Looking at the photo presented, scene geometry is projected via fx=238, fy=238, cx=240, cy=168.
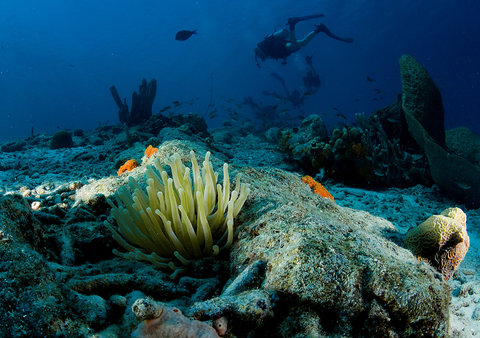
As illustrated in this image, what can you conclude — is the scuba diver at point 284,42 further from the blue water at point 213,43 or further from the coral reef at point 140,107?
the blue water at point 213,43

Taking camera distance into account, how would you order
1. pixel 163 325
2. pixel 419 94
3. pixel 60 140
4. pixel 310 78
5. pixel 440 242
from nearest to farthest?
pixel 163 325 → pixel 440 242 → pixel 419 94 → pixel 60 140 → pixel 310 78

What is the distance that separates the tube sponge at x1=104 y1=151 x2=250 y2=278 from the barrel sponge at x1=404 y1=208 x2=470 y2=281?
5.23 feet

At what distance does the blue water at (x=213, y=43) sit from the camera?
157ft

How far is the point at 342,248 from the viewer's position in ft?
4.09

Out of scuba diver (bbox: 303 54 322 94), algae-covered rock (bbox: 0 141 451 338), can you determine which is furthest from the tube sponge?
scuba diver (bbox: 303 54 322 94)

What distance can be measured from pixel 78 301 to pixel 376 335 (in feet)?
4.02

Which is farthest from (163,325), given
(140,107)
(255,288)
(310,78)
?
(310,78)

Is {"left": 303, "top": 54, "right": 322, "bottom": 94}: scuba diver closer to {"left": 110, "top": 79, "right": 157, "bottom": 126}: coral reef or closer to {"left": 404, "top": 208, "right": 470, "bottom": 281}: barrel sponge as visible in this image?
{"left": 110, "top": 79, "right": 157, "bottom": 126}: coral reef

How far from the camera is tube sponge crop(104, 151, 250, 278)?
150 centimetres

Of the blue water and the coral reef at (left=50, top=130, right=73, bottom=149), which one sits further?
the blue water

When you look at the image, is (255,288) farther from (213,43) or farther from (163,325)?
(213,43)

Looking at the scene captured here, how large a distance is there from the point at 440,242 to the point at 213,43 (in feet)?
235

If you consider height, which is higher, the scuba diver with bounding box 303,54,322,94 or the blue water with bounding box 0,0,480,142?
the blue water with bounding box 0,0,480,142

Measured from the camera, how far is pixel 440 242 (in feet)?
6.52
